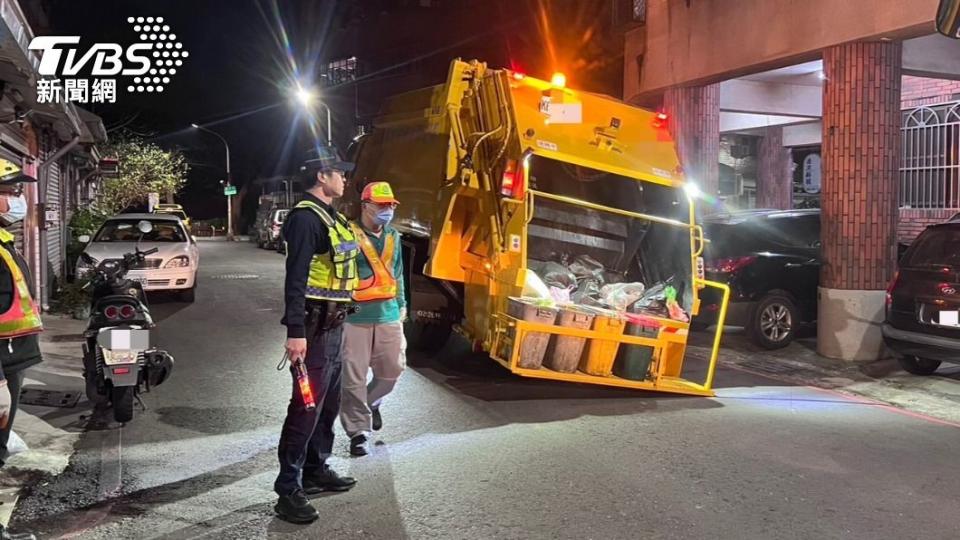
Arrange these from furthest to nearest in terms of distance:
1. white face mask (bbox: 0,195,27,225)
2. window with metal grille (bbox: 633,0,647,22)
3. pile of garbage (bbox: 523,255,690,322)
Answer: window with metal grille (bbox: 633,0,647,22) < pile of garbage (bbox: 523,255,690,322) < white face mask (bbox: 0,195,27,225)

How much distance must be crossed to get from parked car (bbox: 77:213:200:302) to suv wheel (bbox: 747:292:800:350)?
28.0 ft

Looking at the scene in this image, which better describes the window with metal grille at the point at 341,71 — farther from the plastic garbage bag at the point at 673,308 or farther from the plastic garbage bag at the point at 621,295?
the plastic garbage bag at the point at 673,308

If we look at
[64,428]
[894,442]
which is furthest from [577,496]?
[64,428]

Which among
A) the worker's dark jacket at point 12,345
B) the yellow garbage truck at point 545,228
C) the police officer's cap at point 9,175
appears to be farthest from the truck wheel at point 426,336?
the police officer's cap at point 9,175

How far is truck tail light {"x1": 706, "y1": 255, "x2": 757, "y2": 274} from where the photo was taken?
32.9 feet

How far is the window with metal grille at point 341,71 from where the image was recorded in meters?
45.0

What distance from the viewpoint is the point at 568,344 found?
6.96m

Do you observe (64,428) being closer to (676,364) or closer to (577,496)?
(577,496)

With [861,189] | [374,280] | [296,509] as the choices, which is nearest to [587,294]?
[374,280]

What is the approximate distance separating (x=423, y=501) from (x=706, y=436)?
8.12 ft

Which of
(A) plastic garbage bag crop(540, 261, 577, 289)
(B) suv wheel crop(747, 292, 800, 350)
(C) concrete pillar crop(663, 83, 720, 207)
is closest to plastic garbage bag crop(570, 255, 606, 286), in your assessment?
(A) plastic garbage bag crop(540, 261, 577, 289)

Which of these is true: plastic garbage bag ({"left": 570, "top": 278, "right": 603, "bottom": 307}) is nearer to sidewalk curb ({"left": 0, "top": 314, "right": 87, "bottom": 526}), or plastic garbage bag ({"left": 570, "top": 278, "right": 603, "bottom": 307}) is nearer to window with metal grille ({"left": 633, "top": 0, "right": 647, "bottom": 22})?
sidewalk curb ({"left": 0, "top": 314, "right": 87, "bottom": 526})

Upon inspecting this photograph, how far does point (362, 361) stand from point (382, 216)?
991 mm

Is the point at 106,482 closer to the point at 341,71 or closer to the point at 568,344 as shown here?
the point at 568,344
